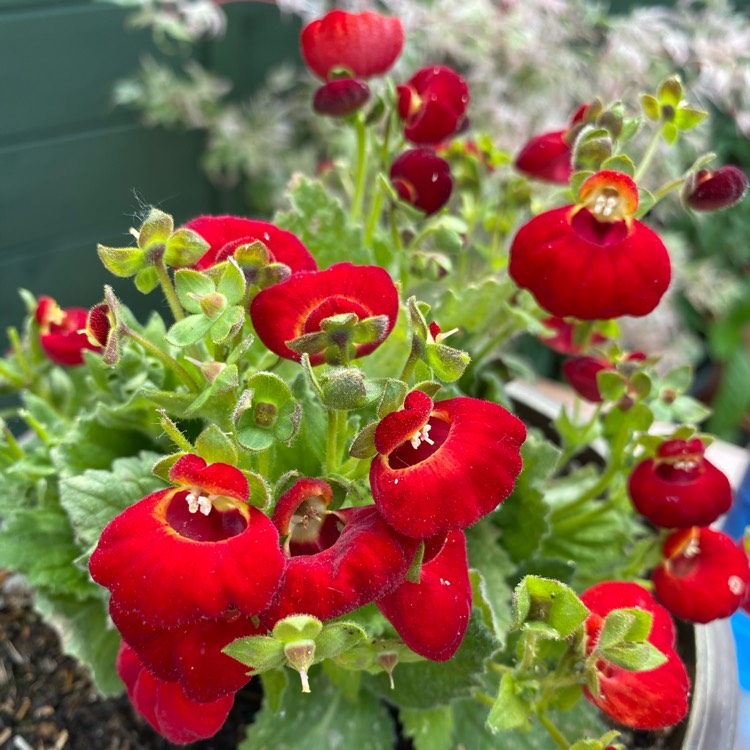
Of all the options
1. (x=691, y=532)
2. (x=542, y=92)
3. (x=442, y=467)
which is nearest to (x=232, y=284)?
(x=442, y=467)

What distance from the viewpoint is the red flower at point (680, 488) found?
1.55 ft

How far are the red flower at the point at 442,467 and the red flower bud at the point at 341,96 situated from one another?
247mm

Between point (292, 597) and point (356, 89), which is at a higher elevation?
point (356, 89)

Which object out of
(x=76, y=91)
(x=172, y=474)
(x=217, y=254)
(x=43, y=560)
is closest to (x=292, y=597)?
(x=172, y=474)

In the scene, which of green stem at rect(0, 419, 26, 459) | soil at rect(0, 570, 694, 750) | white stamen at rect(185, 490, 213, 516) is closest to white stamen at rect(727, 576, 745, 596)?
soil at rect(0, 570, 694, 750)

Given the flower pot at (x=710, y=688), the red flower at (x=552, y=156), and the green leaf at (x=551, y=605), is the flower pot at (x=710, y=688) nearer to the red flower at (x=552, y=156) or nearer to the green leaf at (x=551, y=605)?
the green leaf at (x=551, y=605)

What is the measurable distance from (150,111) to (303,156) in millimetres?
279

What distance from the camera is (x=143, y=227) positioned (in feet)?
1.15

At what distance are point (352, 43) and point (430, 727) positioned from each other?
0.45 m

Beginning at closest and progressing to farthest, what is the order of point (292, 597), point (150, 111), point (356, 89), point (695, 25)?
point (292, 597), point (356, 89), point (695, 25), point (150, 111)

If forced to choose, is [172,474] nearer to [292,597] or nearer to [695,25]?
[292,597]

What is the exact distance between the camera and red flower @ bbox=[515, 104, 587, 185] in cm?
54

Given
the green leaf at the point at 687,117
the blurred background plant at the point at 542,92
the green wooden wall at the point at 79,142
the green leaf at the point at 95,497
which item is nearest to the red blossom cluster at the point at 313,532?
the green leaf at the point at 95,497

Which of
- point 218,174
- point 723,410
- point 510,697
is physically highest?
point 510,697
